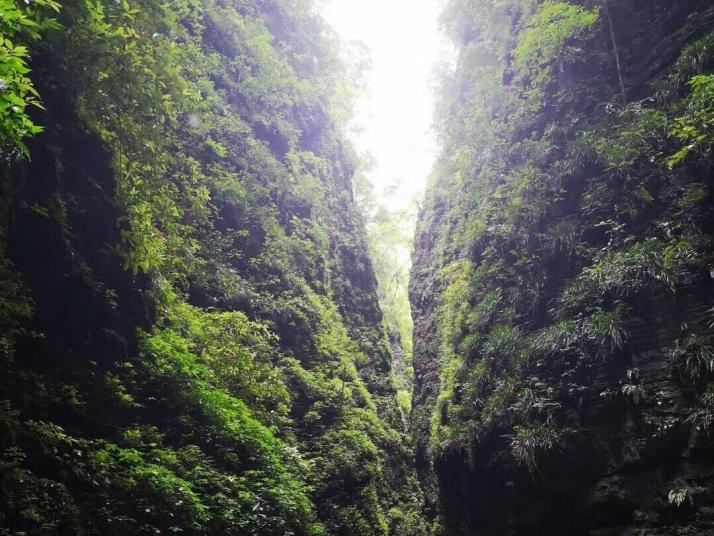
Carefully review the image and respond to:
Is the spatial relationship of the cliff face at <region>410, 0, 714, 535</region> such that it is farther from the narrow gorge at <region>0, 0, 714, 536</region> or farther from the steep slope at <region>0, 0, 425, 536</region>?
the steep slope at <region>0, 0, 425, 536</region>

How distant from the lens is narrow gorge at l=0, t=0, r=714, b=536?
5641 millimetres

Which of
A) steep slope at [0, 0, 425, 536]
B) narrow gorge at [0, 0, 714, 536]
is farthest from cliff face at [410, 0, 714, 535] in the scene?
steep slope at [0, 0, 425, 536]

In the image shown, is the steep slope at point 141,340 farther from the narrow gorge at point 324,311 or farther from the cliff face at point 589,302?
the cliff face at point 589,302

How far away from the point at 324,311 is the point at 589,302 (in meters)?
7.61

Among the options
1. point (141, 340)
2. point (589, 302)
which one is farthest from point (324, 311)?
point (141, 340)

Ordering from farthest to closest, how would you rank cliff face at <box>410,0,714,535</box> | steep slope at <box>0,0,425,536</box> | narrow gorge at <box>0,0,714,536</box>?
cliff face at <box>410,0,714,535</box>
narrow gorge at <box>0,0,714,536</box>
steep slope at <box>0,0,425,536</box>

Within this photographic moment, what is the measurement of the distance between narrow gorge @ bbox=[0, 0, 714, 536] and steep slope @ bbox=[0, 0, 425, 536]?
0.04 metres

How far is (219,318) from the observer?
31.4ft

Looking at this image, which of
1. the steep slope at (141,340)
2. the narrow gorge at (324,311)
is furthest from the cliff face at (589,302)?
the steep slope at (141,340)

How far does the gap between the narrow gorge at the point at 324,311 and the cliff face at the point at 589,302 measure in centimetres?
5

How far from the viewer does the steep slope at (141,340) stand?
505 cm

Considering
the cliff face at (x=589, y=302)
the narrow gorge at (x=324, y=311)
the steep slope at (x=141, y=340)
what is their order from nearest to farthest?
the steep slope at (x=141, y=340) → the narrow gorge at (x=324, y=311) → the cliff face at (x=589, y=302)

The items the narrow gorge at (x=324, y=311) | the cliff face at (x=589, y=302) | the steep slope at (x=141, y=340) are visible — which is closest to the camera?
the steep slope at (x=141, y=340)

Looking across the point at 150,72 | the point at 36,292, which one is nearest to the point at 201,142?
the point at 150,72
